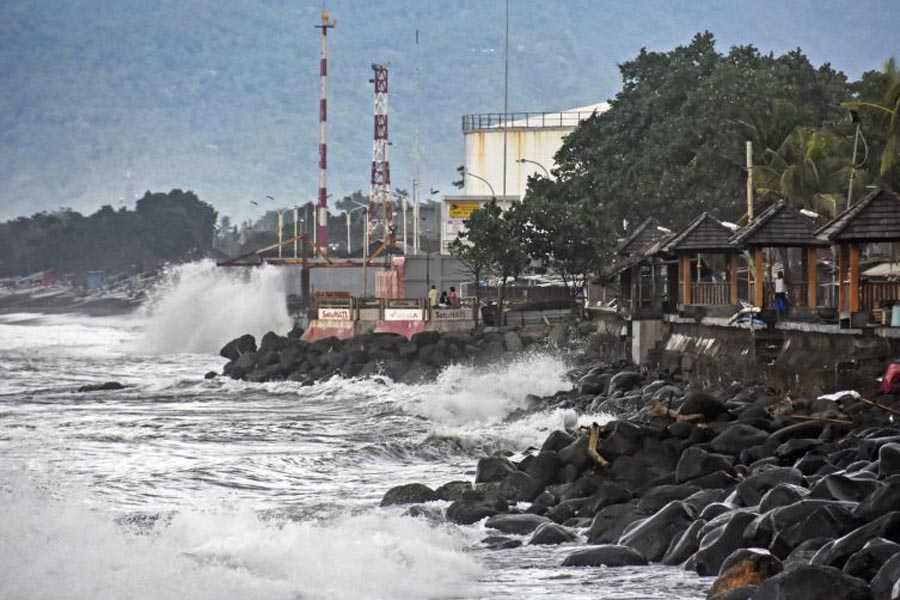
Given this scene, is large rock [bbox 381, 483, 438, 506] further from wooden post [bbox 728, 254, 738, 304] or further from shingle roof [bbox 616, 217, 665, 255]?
shingle roof [bbox 616, 217, 665, 255]

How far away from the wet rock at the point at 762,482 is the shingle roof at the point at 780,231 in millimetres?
13286

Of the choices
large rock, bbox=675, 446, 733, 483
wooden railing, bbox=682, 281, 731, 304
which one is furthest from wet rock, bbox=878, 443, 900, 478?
wooden railing, bbox=682, 281, 731, 304

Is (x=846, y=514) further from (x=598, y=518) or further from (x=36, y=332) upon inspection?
(x=36, y=332)

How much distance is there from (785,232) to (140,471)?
12.8 meters

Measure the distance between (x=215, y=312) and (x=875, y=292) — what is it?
6193 centimetres

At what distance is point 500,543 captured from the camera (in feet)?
61.3

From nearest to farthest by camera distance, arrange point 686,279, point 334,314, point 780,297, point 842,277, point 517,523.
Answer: point 517,523
point 842,277
point 780,297
point 686,279
point 334,314

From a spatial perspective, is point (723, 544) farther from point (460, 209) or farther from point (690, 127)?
point (460, 209)

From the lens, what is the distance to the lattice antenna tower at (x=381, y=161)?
94.5 metres

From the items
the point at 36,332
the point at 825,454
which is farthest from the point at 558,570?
the point at 36,332

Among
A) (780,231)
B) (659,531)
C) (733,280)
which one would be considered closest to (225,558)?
(659,531)

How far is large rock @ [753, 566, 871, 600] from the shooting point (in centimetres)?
1336

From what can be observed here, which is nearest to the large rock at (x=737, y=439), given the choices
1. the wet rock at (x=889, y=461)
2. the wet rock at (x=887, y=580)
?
the wet rock at (x=889, y=461)

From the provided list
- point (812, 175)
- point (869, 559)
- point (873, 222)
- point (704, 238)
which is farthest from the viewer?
point (812, 175)
